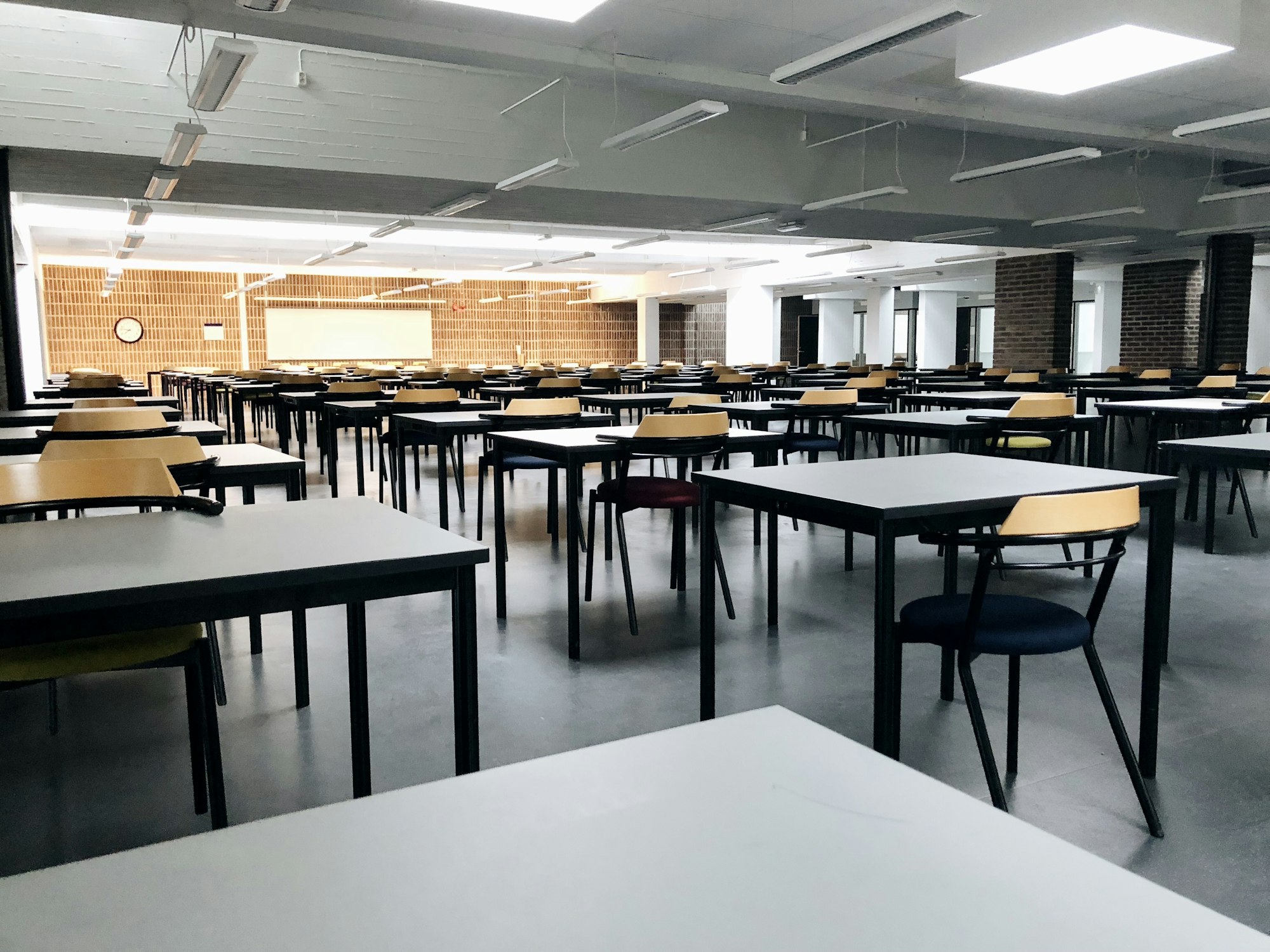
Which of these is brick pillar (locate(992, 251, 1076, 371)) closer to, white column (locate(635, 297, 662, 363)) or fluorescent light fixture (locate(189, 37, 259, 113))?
white column (locate(635, 297, 662, 363))

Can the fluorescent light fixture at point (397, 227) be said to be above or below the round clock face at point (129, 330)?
above

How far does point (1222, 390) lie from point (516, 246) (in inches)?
504

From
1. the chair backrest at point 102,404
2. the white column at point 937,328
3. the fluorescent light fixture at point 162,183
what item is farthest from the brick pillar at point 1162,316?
the chair backrest at point 102,404

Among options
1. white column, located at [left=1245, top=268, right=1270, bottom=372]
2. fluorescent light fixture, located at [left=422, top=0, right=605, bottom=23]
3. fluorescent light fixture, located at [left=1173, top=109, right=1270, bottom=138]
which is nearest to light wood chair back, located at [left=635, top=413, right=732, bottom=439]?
fluorescent light fixture, located at [left=422, top=0, right=605, bottom=23]

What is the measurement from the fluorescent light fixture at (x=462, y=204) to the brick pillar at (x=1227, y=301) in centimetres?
935

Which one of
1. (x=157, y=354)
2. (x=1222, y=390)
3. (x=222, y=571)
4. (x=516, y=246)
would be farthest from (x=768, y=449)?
(x=157, y=354)

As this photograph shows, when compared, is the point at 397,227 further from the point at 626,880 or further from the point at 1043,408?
the point at 626,880

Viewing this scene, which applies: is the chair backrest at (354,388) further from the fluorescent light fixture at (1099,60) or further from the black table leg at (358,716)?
the black table leg at (358,716)

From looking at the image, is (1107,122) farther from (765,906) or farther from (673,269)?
(673,269)

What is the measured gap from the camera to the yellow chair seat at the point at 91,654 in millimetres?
1808

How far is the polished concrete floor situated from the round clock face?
1970cm

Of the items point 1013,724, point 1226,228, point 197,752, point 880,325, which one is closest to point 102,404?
point 197,752

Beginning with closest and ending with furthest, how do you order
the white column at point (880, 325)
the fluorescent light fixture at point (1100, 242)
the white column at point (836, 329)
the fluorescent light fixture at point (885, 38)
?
the fluorescent light fixture at point (885, 38), the fluorescent light fixture at point (1100, 242), the white column at point (880, 325), the white column at point (836, 329)

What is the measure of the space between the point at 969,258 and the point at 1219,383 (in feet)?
23.8
